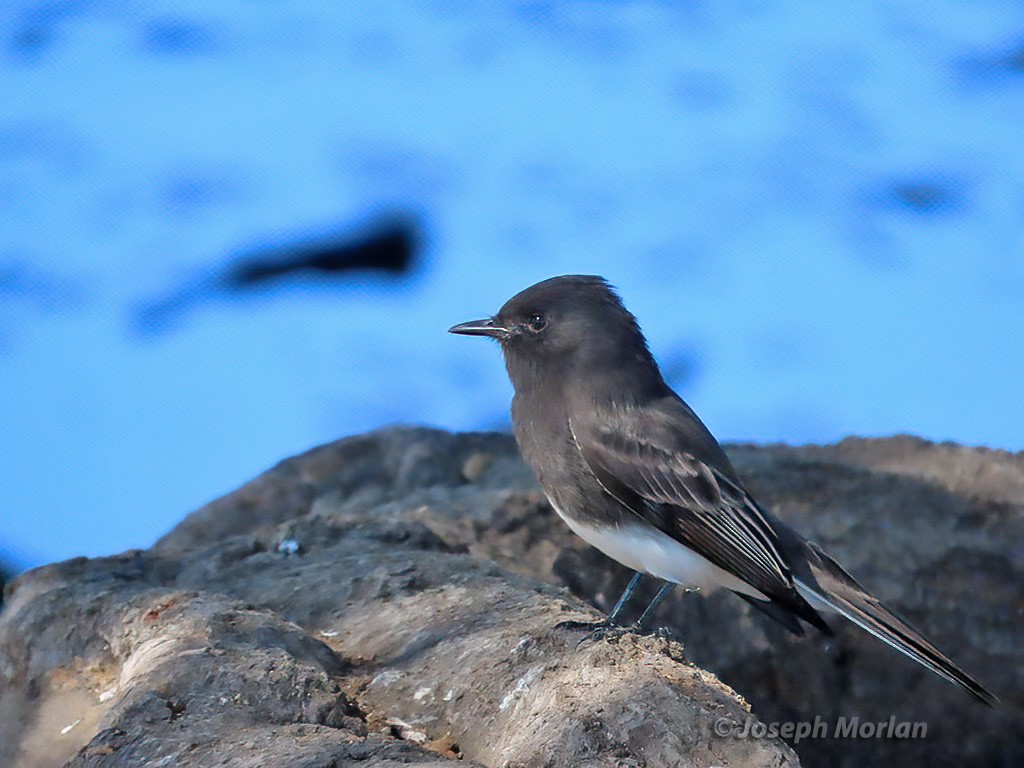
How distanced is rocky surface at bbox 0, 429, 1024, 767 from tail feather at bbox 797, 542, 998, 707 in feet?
1.73

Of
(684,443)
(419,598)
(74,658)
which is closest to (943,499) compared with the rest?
(684,443)

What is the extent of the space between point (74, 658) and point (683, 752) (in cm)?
226

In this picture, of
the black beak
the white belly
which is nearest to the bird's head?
the black beak

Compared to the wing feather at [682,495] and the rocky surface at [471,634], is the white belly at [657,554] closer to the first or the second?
the wing feather at [682,495]

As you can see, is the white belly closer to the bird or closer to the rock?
the bird

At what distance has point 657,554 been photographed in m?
4.94

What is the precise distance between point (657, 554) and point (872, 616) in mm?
805

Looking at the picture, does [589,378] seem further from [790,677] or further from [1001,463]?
[1001,463]

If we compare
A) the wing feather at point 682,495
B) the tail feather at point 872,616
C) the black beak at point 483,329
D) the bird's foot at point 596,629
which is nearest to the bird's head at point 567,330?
the black beak at point 483,329

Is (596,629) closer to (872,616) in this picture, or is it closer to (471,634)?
(471,634)

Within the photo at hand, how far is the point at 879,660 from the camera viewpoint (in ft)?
20.5

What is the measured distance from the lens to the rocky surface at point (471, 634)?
151 inches

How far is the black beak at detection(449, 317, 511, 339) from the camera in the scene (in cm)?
547

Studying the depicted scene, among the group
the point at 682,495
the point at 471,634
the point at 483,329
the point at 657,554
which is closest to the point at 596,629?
the point at 471,634
